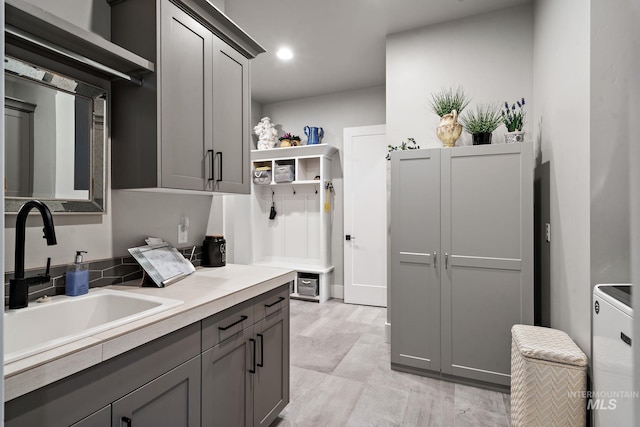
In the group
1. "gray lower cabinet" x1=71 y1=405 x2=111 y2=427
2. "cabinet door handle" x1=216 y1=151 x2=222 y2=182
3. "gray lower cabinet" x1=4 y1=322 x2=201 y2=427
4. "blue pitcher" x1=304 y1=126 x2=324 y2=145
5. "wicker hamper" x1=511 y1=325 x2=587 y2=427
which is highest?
"blue pitcher" x1=304 y1=126 x2=324 y2=145

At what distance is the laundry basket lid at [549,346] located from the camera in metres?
1.60

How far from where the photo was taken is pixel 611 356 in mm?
1284

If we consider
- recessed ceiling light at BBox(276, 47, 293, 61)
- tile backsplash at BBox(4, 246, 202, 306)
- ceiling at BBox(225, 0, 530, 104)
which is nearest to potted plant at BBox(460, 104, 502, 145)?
ceiling at BBox(225, 0, 530, 104)

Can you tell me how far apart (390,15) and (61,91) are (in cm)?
250

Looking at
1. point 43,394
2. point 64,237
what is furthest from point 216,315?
point 64,237

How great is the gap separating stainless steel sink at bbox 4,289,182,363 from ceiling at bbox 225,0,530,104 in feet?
8.08

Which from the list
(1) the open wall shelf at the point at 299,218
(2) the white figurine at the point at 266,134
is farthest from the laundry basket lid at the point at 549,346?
(2) the white figurine at the point at 266,134

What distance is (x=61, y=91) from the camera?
140 centimetres

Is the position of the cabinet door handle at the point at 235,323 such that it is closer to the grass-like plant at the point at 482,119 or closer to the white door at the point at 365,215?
the grass-like plant at the point at 482,119

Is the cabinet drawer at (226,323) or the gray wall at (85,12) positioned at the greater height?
the gray wall at (85,12)

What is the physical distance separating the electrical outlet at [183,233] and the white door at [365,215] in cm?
261

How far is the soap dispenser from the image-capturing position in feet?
4.48

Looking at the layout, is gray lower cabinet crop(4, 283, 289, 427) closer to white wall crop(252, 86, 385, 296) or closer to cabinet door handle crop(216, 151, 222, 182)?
cabinet door handle crop(216, 151, 222, 182)

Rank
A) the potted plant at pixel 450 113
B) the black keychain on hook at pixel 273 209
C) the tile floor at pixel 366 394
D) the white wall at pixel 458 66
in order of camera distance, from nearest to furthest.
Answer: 1. the tile floor at pixel 366 394
2. the potted plant at pixel 450 113
3. the white wall at pixel 458 66
4. the black keychain on hook at pixel 273 209
